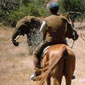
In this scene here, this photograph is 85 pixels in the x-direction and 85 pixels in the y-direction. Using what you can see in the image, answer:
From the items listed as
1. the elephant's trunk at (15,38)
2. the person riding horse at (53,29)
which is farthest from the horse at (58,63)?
the elephant's trunk at (15,38)

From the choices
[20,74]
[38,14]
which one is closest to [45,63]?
[20,74]


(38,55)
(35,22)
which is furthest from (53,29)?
(35,22)

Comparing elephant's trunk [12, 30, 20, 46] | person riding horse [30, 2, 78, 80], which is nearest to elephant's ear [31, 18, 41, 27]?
elephant's trunk [12, 30, 20, 46]

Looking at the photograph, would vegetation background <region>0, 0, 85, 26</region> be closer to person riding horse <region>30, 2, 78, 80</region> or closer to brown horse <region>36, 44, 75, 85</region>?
person riding horse <region>30, 2, 78, 80</region>

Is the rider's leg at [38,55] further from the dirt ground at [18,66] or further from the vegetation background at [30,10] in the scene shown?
the vegetation background at [30,10]

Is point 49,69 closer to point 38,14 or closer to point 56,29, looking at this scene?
point 56,29

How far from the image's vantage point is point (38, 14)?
29.6 metres

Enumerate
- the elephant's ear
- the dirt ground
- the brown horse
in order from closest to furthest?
the brown horse
the elephant's ear
the dirt ground

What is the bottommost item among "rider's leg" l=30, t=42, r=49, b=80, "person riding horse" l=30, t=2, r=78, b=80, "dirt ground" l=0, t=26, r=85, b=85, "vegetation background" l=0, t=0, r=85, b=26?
"vegetation background" l=0, t=0, r=85, b=26

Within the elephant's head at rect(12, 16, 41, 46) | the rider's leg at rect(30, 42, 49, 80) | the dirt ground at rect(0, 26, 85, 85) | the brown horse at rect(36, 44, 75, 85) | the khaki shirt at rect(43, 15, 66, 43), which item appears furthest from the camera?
the dirt ground at rect(0, 26, 85, 85)

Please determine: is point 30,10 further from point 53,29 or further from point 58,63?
point 58,63

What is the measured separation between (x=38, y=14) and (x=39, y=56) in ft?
78.8

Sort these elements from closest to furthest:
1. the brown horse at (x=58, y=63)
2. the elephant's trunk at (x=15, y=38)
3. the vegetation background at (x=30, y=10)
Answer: the brown horse at (x=58, y=63), the elephant's trunk at (x=15, y=38), the vegetation background at (x=30, y=10)

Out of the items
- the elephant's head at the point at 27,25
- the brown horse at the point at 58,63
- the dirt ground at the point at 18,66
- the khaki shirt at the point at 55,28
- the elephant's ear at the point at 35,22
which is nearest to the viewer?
the brown horse at the point at 58,63
